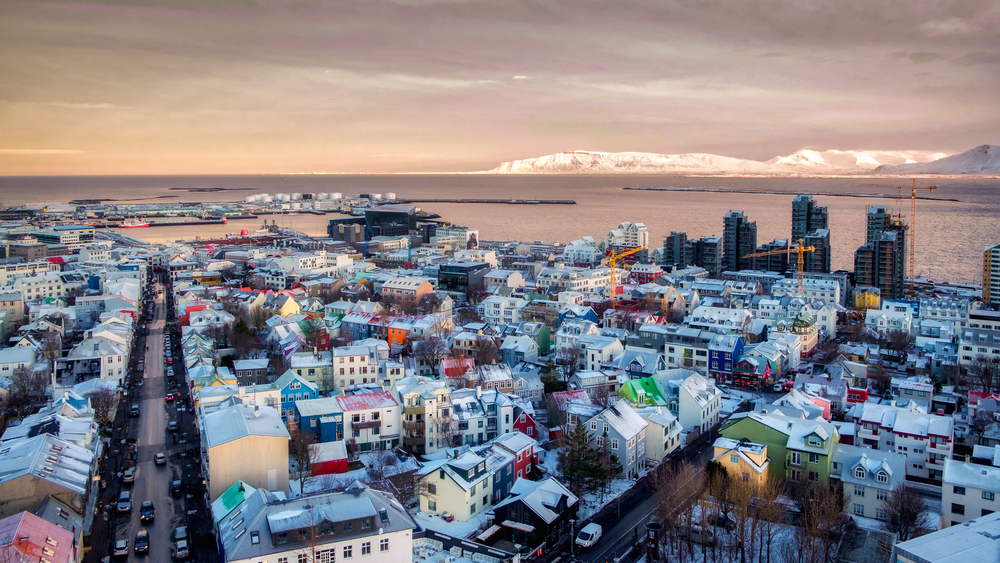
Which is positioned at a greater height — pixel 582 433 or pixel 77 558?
pixel 582 433

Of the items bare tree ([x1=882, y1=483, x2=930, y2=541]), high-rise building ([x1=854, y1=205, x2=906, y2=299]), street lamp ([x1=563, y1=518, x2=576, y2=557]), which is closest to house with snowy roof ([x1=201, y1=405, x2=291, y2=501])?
street lamp ([x1=563, y1=518, x2=576, y2=557])

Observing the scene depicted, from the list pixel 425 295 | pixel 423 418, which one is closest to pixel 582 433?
pixel 423 418

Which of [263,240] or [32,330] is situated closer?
[32,330]

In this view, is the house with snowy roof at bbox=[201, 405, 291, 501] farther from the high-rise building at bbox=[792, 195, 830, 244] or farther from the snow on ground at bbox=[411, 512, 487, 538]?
the high-rise building at bbox=[792, 195, 830, 244]

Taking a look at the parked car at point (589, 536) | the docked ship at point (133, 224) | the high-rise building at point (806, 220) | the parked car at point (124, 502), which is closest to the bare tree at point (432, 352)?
the parked car at point (124, 502)

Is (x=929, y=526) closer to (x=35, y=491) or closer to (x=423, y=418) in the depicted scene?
(x=423, y=418)
